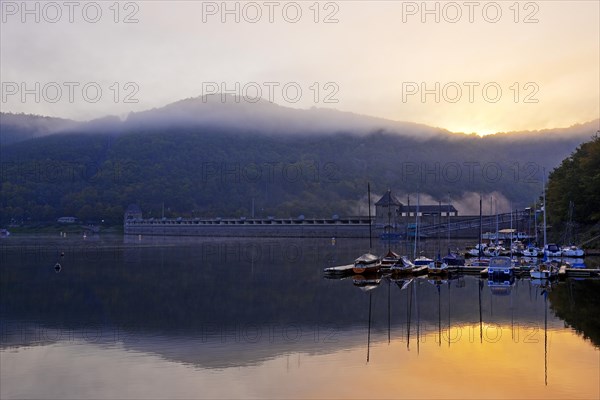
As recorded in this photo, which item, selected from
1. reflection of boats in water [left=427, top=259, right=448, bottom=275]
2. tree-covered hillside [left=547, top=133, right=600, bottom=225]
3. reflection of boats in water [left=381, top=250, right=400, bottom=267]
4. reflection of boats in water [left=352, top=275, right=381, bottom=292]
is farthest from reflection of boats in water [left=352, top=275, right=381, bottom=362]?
tree-covered hillside [left=547, top=133, right=600, bottom=225]

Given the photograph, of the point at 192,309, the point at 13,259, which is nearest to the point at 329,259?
the point at 13,259

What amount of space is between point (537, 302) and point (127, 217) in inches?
6512

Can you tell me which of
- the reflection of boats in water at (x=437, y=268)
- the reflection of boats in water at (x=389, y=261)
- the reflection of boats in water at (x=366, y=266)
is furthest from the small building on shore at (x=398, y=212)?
the reflection of boats in water at (x=366, y=266)

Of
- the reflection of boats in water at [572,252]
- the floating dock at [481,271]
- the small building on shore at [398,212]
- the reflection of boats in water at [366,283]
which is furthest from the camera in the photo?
the small building on shore at [398,212]

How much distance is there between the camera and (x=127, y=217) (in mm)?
193875

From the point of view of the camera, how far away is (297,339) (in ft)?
95.9

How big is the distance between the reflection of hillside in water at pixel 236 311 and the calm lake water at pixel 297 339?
92 mm

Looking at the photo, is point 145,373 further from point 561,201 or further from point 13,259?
point 561,201

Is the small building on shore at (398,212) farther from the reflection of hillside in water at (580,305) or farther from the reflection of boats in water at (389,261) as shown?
the reflection of hillside in water at (580,305)

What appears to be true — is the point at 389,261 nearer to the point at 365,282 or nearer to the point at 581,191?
the point at 365,282

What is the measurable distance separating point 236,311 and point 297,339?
8470 mm

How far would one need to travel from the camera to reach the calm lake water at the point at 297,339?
70.9ft

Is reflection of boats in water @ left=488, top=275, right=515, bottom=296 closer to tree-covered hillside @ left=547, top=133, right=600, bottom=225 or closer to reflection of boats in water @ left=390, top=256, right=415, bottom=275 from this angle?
reflection of boats in water @ left=390, top=256, right=415, bottom=275

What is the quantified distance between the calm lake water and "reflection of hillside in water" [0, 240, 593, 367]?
92 millimetres
